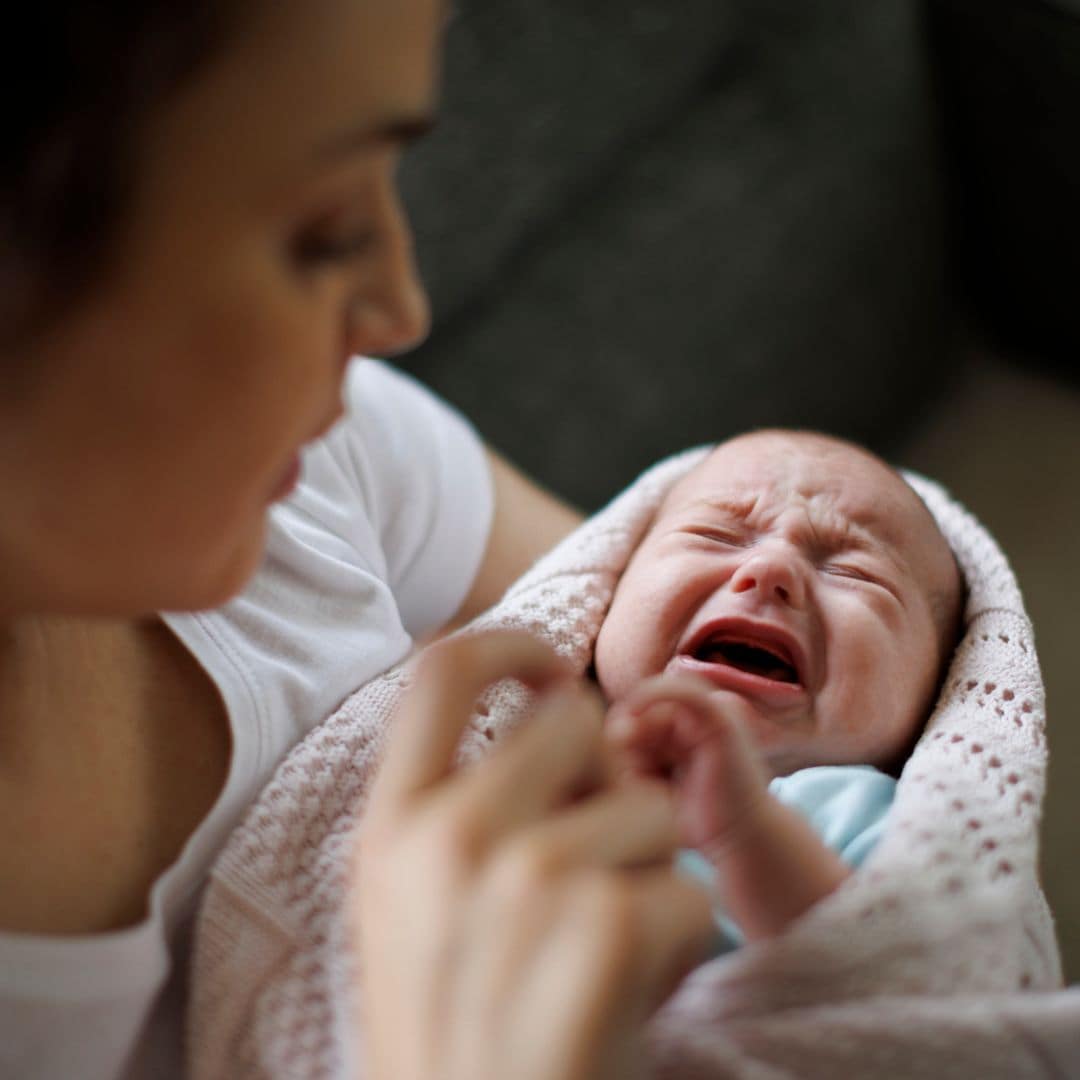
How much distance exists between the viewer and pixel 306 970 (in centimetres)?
76

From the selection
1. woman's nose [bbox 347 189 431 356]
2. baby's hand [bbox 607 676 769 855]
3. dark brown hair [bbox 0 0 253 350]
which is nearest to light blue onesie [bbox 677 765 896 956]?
baby's hand [bbox 607 676 769 855]

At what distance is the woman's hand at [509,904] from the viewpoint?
0.50 meters

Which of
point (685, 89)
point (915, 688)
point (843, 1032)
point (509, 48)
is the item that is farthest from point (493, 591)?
point (685, 89)

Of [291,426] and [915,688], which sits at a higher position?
[291,426]

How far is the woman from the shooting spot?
→ 497mm

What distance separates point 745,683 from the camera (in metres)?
0.95

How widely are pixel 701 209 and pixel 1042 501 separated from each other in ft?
1.97

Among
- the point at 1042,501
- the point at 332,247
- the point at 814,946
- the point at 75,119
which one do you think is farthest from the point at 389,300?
the point at 1042,501

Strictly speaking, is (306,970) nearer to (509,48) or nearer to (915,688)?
(915,688)

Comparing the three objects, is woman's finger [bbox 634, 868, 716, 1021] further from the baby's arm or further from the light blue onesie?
the light blue onesie

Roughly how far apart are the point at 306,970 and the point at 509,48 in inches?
43.0

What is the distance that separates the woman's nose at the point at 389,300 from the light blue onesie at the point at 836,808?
45cm

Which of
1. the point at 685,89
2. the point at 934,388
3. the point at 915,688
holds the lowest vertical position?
the point at 934,388

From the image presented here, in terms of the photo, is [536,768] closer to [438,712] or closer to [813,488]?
[438,712]
